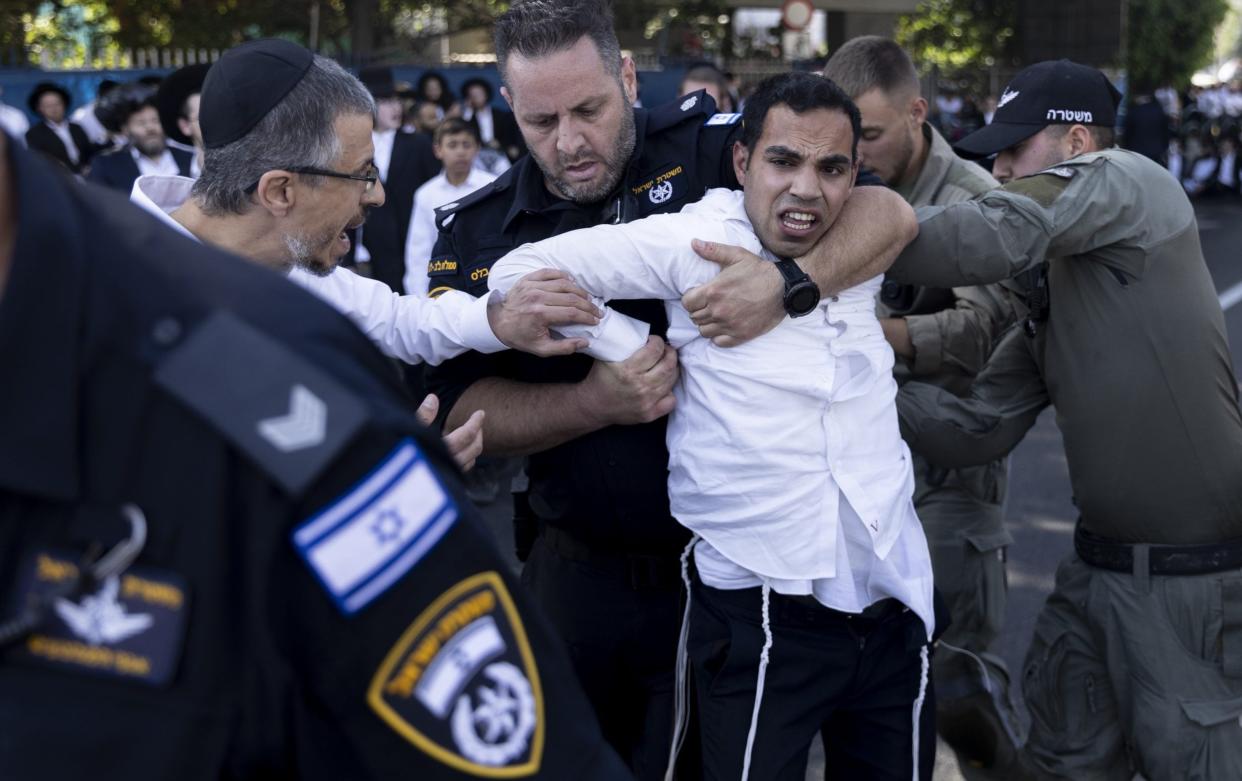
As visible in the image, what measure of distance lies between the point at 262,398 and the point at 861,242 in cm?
166

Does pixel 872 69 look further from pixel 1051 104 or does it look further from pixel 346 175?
pixel 346 175

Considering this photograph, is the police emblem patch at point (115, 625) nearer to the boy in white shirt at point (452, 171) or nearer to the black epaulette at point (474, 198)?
the black epaulette at point (474, 198)

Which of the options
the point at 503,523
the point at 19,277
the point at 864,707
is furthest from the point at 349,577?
the point at 503,523

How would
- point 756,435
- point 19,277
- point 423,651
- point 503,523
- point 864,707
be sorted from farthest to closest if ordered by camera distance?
point 503,523, point 864,707, point 756,435, point 423,651, point 19,277

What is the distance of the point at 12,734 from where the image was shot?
3.34ft

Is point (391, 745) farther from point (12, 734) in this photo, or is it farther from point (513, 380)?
point (513, 380)

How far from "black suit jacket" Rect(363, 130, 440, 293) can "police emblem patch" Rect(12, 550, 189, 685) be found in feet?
23.9

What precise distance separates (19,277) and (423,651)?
1.39 ft

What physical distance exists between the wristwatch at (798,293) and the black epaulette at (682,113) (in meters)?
0.59

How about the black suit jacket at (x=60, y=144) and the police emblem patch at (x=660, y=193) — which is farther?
the black suit jacket at (x=60, y=144)

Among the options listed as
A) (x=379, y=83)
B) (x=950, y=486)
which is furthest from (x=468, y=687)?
(x=379, y=83)

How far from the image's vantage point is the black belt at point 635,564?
277 centimetres

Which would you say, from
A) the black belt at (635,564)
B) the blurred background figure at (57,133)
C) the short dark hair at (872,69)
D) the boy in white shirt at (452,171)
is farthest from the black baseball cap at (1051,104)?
the blurred background figure at (57,133)

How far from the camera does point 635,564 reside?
278 cm
